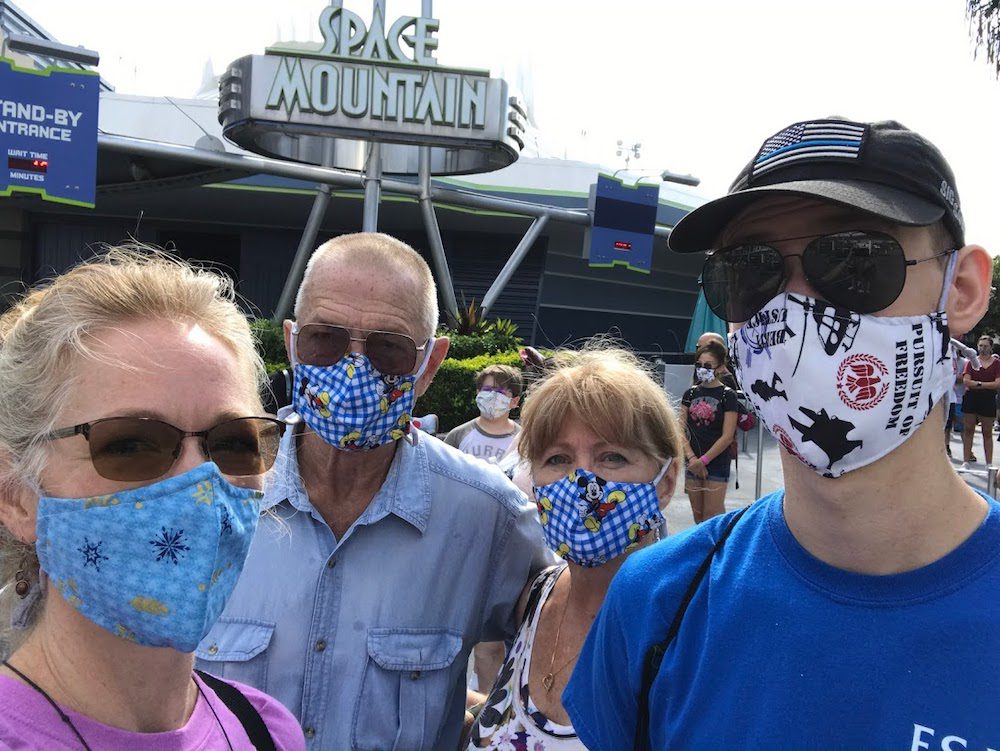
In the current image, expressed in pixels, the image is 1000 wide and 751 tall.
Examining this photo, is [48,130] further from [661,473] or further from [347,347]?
[661,473]

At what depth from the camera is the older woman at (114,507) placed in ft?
4.74

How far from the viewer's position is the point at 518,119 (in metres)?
13.7

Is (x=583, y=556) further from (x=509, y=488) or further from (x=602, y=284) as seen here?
(x=602, y=284)

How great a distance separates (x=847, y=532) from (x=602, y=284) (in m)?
27.0

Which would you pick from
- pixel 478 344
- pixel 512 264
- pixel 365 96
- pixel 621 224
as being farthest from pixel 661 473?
pixel 621 224

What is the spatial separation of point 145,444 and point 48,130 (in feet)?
50.2

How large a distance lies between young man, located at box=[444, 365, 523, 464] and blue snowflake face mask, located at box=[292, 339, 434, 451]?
3.84 metres

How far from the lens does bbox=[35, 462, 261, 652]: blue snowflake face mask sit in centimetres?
145

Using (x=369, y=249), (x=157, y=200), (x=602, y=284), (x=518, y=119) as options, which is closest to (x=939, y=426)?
(x=369, y=249)

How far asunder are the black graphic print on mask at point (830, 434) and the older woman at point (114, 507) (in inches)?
45.4

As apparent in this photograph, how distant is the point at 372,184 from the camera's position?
14.0 metres

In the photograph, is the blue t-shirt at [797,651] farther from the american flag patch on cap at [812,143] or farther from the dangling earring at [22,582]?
the dangling earring at [22,582]

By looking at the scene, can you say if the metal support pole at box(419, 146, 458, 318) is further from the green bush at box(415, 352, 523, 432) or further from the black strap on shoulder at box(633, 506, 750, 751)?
the black strap on shoulder at box(633, 506, 750, 751)

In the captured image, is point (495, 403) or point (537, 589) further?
point (495, 403)
